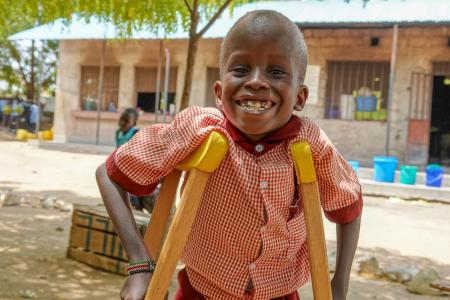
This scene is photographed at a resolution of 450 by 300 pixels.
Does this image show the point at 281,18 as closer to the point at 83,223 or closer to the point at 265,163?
the point at 265,163

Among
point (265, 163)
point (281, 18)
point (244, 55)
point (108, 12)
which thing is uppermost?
point (108, 12)

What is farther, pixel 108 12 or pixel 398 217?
pixel 398 217

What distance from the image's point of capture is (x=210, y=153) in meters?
1.57

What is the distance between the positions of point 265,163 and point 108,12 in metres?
4.31

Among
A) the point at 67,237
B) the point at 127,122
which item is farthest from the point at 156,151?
the point at 127,122

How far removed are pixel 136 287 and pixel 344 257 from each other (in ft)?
2.19

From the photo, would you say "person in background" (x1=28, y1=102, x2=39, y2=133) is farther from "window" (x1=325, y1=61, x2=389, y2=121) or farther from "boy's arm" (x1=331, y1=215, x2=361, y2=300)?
"boy's arm" (x1=331, y1=215, x2=361, y2=300)

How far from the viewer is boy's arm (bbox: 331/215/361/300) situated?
179 centimetres

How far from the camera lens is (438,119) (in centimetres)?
Result: 1453

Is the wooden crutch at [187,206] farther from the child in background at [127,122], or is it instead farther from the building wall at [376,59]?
the building wall at [376,59]

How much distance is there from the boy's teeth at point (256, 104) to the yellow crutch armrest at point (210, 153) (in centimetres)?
11

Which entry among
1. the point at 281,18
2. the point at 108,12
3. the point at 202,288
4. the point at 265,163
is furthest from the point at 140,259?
the point at 108,12

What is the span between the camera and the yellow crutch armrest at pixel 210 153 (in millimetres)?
1569

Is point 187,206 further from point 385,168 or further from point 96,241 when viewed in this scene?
point 385,168
